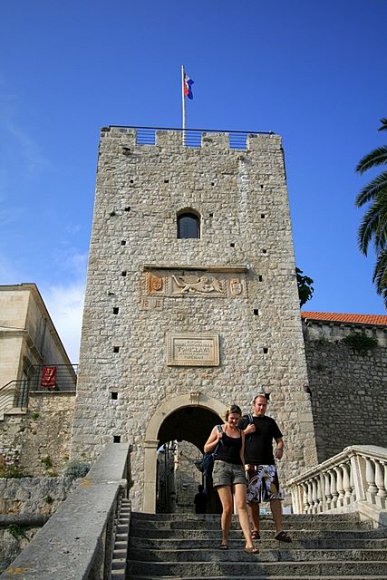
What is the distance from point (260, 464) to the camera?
620cm

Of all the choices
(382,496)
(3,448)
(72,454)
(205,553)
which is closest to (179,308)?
(72,454)

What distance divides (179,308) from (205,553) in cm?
905

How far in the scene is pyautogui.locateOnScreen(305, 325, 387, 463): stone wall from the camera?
17.8 metres

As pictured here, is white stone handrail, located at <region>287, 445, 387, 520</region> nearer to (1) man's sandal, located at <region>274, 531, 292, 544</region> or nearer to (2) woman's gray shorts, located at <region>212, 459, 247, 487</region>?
(1) man's sandal, located at <region>274, 531, 292, 544</region>

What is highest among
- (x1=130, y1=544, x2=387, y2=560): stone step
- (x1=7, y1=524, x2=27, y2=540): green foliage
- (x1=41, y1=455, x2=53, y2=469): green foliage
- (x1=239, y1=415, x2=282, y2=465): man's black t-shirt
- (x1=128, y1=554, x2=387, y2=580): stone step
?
(x1=41, y1=455, x2=53, y2=469): green foliage

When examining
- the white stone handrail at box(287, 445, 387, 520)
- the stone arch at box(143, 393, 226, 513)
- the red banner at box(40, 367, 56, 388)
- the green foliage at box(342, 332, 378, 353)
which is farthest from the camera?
the green foliage at box(342, 332, 378, 353)

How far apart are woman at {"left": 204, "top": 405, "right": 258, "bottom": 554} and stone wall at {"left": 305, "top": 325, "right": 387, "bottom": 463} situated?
41.1 feet

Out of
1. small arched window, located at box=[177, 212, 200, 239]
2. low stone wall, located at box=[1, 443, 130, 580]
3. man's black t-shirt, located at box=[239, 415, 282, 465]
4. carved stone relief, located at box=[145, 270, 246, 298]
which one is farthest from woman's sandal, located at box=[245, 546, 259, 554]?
small arched window, located at box=[177, 212, 200, 239]

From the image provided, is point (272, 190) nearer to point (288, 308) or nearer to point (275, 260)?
point (275, 260)

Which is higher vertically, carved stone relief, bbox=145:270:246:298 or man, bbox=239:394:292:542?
carved stone relief, bbox=145:270:246:298

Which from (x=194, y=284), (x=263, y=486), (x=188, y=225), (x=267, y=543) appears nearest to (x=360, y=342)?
(x=194, y=284)

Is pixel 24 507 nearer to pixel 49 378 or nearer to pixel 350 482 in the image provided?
pixel 350 482

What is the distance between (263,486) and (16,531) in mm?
3618

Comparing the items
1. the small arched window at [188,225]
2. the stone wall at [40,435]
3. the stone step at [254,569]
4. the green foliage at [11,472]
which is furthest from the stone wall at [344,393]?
the stone step at [254,569]
